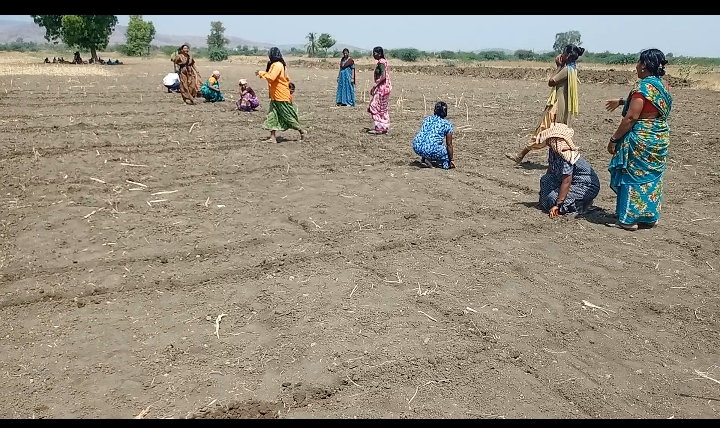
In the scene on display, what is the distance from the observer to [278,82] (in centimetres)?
944

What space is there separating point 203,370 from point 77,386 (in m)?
0.68

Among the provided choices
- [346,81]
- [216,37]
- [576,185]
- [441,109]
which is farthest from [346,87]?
[216,37]

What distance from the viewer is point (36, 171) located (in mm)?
7398

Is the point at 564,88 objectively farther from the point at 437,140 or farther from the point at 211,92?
the point at 211,92

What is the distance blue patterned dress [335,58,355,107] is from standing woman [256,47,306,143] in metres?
5.53

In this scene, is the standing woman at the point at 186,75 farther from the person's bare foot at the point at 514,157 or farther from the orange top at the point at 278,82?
the person's bare foot at the point at 514,157

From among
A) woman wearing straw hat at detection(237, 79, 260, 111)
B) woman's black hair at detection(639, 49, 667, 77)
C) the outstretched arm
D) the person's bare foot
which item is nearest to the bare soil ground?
the person's bare foot

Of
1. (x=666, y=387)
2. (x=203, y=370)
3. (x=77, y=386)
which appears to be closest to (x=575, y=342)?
(x=666, y=387)

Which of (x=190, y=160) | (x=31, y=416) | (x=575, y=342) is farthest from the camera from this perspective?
(x=190, y=160)

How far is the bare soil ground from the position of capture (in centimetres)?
303

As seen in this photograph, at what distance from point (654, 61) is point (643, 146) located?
0.80 metres

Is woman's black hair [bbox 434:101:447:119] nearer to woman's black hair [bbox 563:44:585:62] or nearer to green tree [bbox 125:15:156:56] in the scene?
woman's black hair [bbox 563:44:585:62]

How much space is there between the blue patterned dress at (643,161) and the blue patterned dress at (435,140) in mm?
2718
